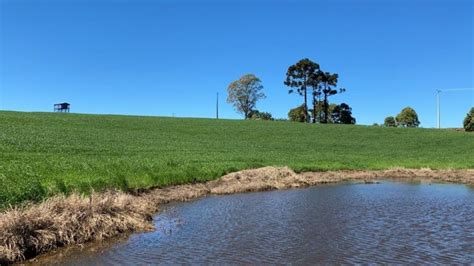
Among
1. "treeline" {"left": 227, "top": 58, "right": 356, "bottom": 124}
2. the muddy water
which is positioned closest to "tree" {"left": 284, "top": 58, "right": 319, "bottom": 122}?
"treeline" {"left": 227, "top": 58, "right": 356, "bottom": 124}

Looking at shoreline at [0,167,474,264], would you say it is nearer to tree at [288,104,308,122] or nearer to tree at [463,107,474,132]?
tree at [463,107,474,132]

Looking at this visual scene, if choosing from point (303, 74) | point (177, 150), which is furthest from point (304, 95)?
point (177, 150)

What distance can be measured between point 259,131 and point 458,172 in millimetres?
33786

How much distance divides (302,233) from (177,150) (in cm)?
2709

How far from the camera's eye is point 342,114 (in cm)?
13262

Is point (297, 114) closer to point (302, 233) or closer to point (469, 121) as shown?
point (469, 121)

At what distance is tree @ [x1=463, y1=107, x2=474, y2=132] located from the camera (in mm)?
89500

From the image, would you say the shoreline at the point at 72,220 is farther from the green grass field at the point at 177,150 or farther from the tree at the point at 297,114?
the tree at the point at 297,114

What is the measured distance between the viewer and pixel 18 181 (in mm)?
16344

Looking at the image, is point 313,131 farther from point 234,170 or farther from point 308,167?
point 234,170

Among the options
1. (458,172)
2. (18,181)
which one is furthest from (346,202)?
(458,172)

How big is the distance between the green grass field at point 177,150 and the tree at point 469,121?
19336 mm

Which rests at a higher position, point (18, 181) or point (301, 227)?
point (18, 181)

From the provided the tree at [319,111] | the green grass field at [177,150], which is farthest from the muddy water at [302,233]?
the tree at [319,111]
